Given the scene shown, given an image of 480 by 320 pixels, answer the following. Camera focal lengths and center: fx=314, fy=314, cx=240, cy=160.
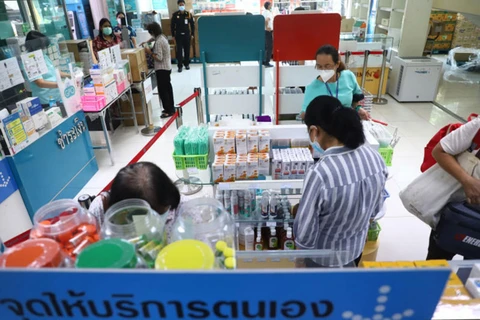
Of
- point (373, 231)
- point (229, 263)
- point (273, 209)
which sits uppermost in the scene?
point (229, 263)

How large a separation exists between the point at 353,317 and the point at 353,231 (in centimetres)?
→ 118

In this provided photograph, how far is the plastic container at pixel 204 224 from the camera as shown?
38.4 inches

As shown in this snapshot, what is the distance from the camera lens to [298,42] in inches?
164

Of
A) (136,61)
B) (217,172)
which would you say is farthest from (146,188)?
(136,61)

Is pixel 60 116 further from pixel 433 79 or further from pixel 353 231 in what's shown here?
pixel 433 79

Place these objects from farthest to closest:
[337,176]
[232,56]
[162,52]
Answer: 1. [162,52]
2. [232,56]
3. [337,176]

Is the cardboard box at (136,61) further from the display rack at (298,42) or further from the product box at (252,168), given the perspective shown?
the product box at (252,168)

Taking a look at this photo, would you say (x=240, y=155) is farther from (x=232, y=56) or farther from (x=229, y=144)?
(x=232, y=56)

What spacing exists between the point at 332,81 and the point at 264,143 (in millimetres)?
1218

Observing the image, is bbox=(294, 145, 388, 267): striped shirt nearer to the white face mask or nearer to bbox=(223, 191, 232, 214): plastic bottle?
bbox=(223, 191, 232, 214): plastic bottle

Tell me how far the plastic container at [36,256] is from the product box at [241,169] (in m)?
1.71

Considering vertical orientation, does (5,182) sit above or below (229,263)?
below

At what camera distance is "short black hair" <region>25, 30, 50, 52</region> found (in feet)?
12.3

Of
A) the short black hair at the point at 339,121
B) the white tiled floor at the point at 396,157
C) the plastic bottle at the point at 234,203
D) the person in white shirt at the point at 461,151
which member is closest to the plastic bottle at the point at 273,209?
the plastic bottle at the point at 234,203
